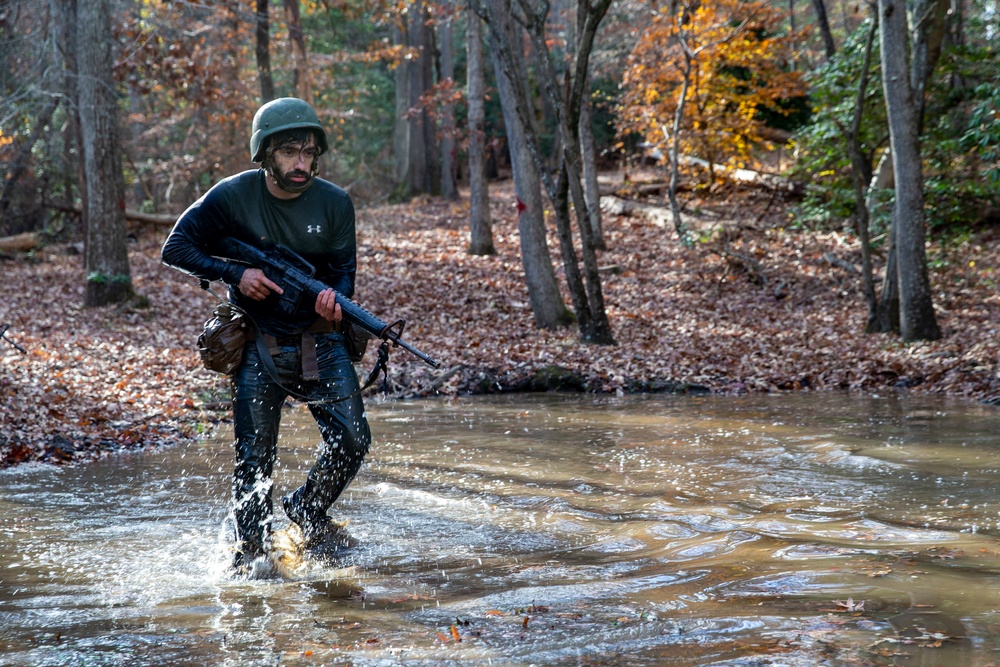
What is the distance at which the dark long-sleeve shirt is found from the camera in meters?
4.91

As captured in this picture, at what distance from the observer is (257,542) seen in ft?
16.2

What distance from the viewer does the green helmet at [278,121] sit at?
4816mm

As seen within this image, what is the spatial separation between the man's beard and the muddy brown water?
2011mm

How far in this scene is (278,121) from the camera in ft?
15.9

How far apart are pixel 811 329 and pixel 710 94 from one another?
8.91 metres

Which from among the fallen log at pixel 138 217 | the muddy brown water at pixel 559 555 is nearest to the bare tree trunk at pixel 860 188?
the muddy brown water at pixel 559 555

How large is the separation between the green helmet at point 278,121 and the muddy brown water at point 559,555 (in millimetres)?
2235

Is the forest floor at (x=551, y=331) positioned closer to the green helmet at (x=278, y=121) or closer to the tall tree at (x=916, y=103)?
the tall tree at (x=916, y=103)

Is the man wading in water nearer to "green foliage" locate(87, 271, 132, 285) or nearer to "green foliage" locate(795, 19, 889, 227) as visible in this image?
"green foliage" locate(87, 271, 132, 285)

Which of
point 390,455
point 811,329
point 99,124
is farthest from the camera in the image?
point 99,124

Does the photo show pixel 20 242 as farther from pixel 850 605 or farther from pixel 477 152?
pixel 850 605

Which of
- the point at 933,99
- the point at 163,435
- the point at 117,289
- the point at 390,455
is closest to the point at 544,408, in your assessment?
the point at 390,455

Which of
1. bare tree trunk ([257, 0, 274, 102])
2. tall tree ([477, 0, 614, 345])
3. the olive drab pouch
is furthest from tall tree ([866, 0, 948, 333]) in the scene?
bare tree trunk ([257, 0, 274, 102])

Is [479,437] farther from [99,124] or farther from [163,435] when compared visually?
[99,124]
